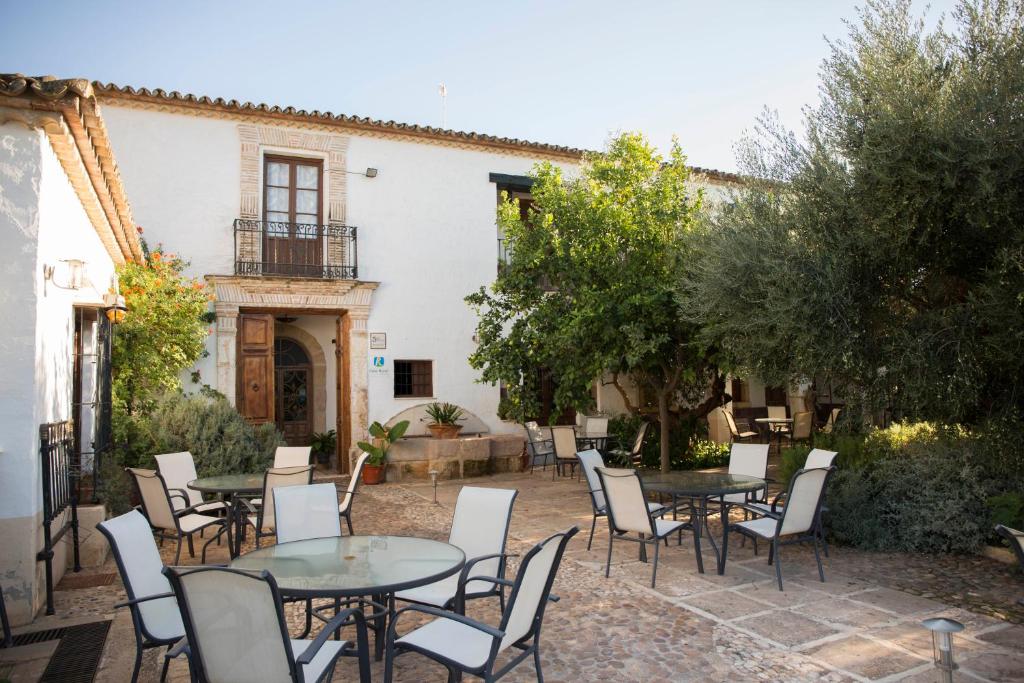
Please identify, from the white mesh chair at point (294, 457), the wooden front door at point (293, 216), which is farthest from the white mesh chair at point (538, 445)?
the white mesh chair at point (294, 457)

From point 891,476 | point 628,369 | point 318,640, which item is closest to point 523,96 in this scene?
point 628,369

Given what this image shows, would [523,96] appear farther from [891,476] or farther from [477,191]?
[891,476]

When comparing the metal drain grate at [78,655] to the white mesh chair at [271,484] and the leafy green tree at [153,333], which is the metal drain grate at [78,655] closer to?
the white mesh chair at [271,484]

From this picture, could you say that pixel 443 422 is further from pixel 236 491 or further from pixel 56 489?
pixel 56 489

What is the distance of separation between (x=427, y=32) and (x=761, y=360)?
5.72 metres

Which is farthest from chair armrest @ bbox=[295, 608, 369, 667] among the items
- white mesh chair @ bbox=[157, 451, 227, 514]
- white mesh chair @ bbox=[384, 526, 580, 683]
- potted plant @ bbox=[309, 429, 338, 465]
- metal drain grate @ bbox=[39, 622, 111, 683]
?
potted plant @ bbox=[309, 429, 338, 465]

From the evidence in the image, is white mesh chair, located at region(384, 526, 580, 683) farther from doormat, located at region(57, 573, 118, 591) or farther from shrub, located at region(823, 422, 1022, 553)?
shrub, located at region(823, 422, 1022, 553)

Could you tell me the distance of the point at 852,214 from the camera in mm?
4988

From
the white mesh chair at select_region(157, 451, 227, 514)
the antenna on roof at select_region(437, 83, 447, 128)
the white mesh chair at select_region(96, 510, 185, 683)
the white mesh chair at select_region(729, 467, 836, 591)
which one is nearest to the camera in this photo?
the white mesh chair at select_region(96, 510, 185, 683)

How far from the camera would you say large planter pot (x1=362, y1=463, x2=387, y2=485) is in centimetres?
1013

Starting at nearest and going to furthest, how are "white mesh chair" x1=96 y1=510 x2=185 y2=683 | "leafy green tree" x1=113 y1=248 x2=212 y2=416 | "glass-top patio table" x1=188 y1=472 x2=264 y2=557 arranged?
"white mesh chair" x1=96 y1=510 x2=185 y2=683, "glass-top patio table" x1=188 y1=472 x2=264 y2=557, "leafy green tree" x1=113 y1=248 x2=212 y2=416

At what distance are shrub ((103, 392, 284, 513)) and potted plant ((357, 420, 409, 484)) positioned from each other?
194cm

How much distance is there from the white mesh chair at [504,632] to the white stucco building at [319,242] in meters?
5.71

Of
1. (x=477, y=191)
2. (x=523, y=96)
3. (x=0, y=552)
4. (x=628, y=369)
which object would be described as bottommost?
(x=0, y=552)
